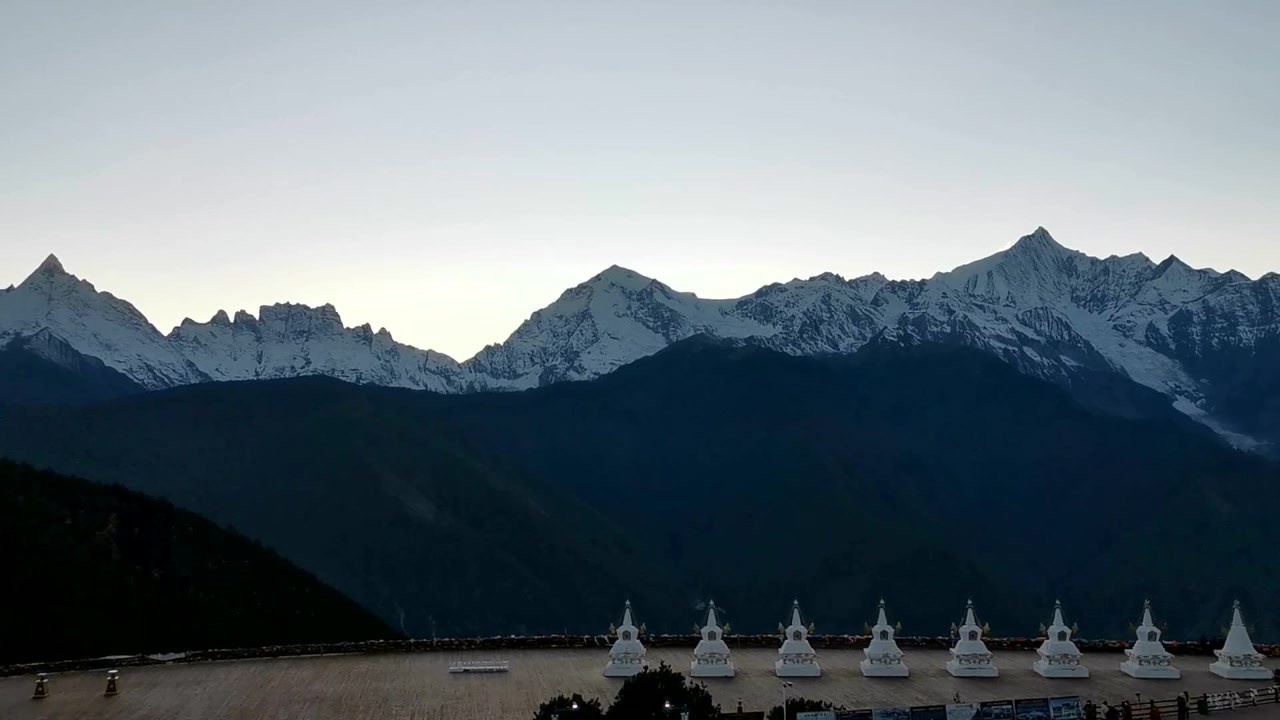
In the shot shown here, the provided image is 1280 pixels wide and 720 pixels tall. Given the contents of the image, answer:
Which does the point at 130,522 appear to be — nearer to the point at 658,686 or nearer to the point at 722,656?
the point at 722,656

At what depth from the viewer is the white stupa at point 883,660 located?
244ft

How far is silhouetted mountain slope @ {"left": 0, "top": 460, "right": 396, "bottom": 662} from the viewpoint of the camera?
10906 centimetres

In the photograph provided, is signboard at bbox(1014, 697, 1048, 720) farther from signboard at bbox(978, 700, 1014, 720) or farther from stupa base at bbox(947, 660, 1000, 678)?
stupa base at bbox(947, 660, 1000, 678)

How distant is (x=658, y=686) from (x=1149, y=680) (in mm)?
29204

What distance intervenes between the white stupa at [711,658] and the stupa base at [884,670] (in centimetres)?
712

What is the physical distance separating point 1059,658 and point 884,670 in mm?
9338

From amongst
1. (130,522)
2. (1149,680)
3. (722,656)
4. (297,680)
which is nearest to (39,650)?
(130,522)

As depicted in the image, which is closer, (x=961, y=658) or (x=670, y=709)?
(x=670, y=709)

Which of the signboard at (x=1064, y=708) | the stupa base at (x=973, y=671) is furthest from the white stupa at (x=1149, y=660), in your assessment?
the signboard at (x=1064, y=708)

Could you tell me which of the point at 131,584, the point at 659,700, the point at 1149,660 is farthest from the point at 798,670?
the point at 131,584

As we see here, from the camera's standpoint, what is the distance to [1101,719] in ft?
207

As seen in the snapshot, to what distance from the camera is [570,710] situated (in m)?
59.2

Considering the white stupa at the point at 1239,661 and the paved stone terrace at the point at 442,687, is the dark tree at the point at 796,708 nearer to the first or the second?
the paved stone terrace at the point at 442,687

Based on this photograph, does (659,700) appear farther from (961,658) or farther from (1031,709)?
(961,658)
